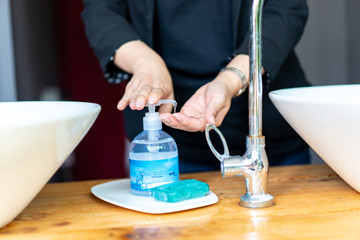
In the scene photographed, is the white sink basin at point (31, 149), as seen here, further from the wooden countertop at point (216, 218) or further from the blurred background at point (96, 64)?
the blurred background at point (96, 64)

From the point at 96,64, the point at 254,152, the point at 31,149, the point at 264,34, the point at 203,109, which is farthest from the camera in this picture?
the point at 96,64

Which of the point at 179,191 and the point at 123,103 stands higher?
the point at 123,103

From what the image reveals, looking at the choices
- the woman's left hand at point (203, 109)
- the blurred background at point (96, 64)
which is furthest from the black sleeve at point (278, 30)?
the blurred background at point (96, 64)

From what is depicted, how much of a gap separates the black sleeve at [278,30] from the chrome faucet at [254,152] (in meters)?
0.28

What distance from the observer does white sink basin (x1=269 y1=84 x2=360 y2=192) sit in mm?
590

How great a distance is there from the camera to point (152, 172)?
683 mm

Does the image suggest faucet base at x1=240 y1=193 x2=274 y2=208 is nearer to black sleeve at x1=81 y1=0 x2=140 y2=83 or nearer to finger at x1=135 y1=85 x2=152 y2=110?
finger at x1=135 y1=85 x2=152 y2=110

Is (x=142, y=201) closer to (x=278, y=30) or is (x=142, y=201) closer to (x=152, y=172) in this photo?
(x=152, y=172)

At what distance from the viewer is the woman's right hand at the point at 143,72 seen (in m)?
0.78

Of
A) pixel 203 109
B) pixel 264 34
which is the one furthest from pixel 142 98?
pixel 264 34

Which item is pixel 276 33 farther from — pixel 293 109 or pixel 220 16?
pixel 293 109

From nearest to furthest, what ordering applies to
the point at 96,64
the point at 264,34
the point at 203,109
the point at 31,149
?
the point at 31,149 < the point at 203,109 < the point at 264,34 < the point at 96,64

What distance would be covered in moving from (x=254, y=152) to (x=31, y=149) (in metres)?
0.30

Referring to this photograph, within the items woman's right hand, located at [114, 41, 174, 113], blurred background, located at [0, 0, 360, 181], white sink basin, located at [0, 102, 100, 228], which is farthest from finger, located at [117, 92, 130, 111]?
blurred background, located at [0, 0, 360, 181]
